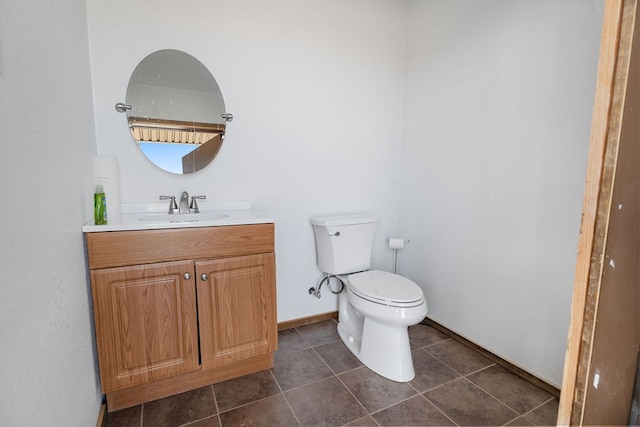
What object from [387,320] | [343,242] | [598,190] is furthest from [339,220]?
[598,190]

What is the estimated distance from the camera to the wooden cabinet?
49.0 inches

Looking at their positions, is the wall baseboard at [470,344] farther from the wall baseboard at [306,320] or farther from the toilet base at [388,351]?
the toilet base at [388,351]

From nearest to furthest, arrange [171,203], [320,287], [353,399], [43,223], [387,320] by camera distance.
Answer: [43,223], [353,399], [387,320], [171,203], [320,287]

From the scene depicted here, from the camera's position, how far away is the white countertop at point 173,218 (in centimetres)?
125

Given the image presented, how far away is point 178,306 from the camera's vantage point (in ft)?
4.45

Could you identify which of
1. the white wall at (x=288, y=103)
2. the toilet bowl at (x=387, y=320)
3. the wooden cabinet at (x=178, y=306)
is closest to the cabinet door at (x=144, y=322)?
the wooden cabinet at (x=178, y=306)

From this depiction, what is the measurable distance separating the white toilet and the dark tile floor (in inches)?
4.1

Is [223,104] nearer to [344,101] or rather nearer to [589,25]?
[344,101]

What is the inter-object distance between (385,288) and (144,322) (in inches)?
47.9

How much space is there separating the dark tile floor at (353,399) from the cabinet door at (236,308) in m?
0.19

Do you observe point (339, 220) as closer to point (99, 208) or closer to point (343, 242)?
point (343, 242)

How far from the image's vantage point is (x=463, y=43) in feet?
6.03

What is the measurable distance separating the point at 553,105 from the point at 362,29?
52.9 inches

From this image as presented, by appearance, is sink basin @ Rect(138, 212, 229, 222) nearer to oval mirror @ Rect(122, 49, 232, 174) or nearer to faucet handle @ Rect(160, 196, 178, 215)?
faucet handle @ Rect(160, 196, 178, 215)
